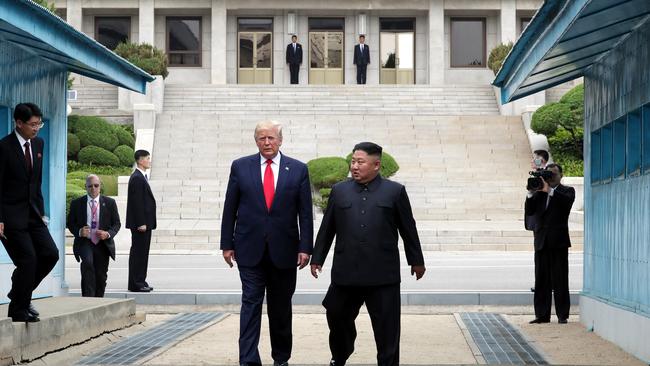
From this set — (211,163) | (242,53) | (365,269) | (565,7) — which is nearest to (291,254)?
(365,269)

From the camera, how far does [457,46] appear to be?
5300 centimetres

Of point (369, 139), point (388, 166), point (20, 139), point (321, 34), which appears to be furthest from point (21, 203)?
point (321, 34)

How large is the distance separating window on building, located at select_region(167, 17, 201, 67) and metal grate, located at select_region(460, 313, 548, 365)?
3926 cm

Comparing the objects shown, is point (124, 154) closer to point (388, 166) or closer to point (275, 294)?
point (388, 166)

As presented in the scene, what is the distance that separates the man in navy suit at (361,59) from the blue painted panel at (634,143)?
38622mm

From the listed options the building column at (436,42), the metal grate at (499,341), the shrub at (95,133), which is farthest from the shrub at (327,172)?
the building column at (436,42)

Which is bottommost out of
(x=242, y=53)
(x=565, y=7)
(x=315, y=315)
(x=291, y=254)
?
(x=315, y=315)

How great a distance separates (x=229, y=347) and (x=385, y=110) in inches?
1228

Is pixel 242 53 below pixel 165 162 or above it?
above

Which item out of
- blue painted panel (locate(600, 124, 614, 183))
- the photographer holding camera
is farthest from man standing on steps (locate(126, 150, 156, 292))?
blue painted panel (locate(600, 124, 614, 183))

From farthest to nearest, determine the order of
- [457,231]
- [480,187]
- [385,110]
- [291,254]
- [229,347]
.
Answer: [385,110], [480,187], [457,231], [229,347], [291,254]

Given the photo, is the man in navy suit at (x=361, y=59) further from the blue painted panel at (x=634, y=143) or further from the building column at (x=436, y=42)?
the blue painted panel at (x=634, y=143)

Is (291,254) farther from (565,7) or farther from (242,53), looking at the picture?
(242,53)

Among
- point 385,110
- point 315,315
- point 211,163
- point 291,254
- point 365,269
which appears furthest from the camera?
point 385,110
